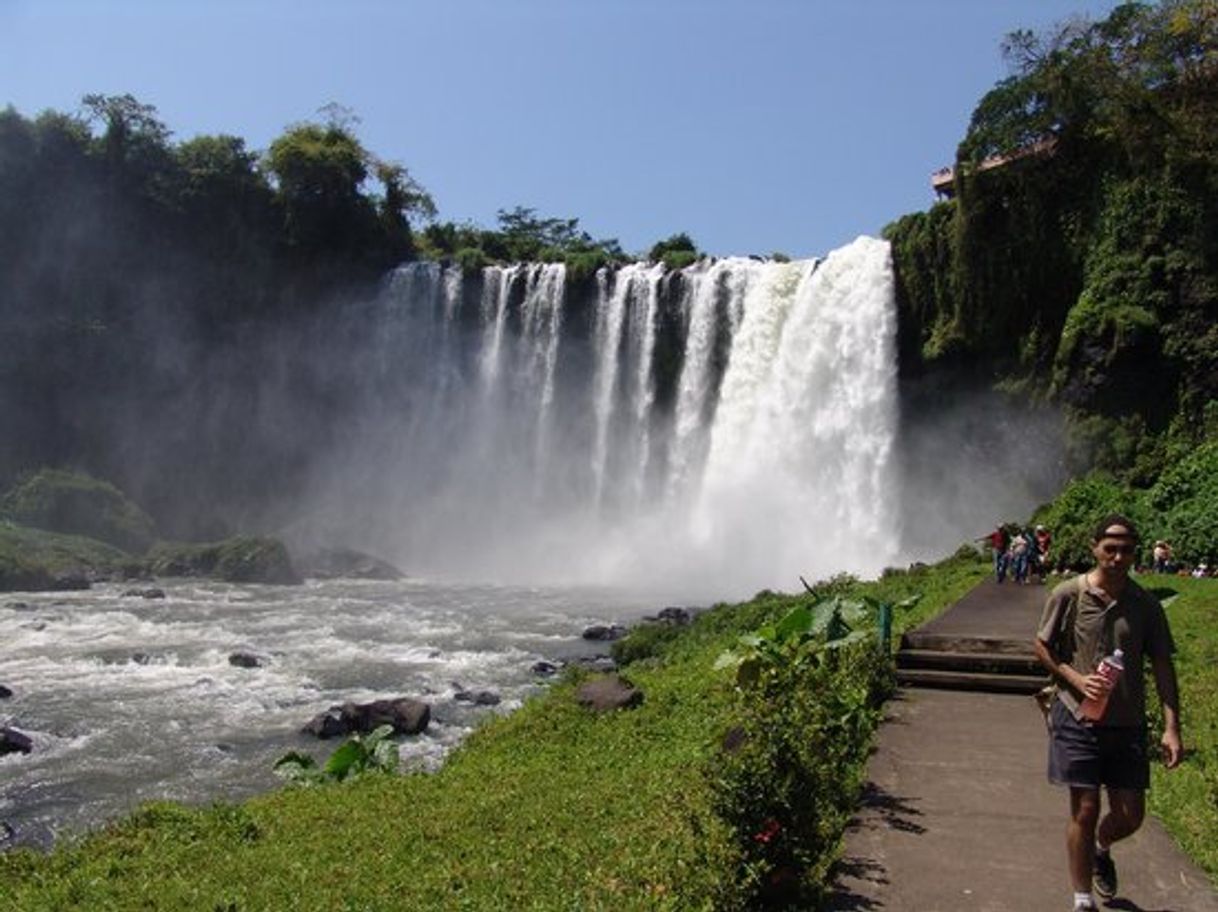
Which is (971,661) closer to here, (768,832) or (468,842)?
(468,842)

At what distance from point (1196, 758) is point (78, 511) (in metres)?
41.0

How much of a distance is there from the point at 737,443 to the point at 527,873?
28248mm

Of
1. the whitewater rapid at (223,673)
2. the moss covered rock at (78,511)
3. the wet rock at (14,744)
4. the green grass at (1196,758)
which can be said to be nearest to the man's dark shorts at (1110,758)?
the green grass at (1196,758)

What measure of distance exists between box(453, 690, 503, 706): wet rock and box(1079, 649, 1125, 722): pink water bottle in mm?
12127

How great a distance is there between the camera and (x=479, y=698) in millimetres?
16188

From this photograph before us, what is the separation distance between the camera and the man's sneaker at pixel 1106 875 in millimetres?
5082

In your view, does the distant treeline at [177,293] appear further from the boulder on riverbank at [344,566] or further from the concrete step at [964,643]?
the concrete step at [964,643]

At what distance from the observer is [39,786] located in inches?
475

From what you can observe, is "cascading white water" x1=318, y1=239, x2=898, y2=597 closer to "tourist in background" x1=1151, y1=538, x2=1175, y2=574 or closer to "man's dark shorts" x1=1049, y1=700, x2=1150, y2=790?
"tourist in background" x1=1151, y1=538, x2=1175, y2=574

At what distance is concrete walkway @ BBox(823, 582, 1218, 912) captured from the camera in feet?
16.9

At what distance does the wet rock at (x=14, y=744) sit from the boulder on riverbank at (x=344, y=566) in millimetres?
21717

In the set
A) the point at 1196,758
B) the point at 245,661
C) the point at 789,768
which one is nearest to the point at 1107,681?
the point at 789,768

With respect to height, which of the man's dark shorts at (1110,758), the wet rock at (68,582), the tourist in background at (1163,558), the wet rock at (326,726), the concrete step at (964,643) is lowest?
the wet rock at (68,582)

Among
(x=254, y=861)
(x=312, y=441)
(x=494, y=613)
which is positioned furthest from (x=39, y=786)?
(x=312, y=441)
